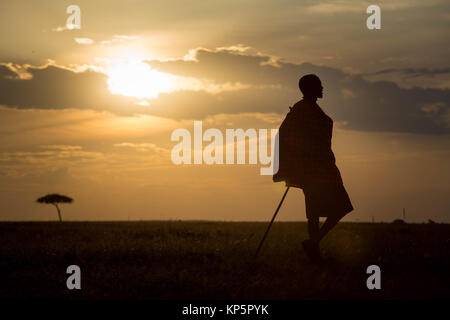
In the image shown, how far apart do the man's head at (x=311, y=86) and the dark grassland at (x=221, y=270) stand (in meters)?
3.32

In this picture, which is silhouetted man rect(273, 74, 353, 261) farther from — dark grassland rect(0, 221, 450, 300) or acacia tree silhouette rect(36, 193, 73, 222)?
acacia tree silhouette rect(36, 193, 73, 222)

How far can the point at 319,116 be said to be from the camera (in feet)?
36.6

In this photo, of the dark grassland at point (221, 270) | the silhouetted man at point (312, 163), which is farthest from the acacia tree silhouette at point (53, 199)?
the silhouetted man at point (312, 163)

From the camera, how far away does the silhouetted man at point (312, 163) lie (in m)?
10.9

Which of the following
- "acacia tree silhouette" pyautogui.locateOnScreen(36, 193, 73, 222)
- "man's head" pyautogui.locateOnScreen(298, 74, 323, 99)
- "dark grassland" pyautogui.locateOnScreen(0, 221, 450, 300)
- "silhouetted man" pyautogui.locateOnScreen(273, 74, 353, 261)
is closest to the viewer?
"dark grassland" pyautogui.locateOnScreen(0, 221, 450, 300)

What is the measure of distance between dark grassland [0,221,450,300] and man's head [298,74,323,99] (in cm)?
332

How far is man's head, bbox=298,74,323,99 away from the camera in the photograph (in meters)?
11.2

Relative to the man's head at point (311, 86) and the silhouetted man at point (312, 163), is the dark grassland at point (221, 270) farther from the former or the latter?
the man's head at point (311, 86)

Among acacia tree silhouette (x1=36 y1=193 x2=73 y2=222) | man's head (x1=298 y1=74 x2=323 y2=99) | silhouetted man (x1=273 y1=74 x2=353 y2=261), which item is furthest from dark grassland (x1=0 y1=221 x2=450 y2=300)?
acacia tree silhouette (x1=36 y1=193 x2=73 y2=222)
